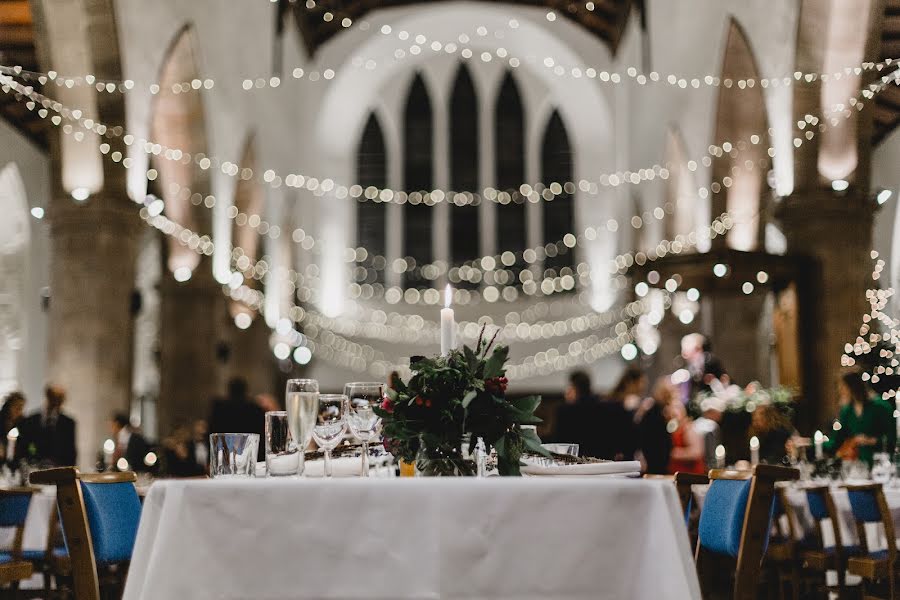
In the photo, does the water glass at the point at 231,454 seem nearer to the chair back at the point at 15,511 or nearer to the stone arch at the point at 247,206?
the chair back at the point at 15,511

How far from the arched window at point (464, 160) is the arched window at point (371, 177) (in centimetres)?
120

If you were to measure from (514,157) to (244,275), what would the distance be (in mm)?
6606

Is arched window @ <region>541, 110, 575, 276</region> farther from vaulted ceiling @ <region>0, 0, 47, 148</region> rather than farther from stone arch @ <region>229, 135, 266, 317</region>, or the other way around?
vaulted ceiling @ <region>0, 0, 47, 148</region>

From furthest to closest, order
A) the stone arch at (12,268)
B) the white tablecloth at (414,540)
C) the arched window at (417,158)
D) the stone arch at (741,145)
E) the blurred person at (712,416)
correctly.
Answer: the arched window at (417,158) < the stone arch at (12,268) < the stone arch at (741,145) < the blurred person at (712,416) < the white tablecloth at (414,540)

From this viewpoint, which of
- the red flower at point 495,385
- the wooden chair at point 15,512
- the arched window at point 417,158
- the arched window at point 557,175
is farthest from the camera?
the arched window at point 417,158

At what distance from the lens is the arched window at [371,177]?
1827 cm

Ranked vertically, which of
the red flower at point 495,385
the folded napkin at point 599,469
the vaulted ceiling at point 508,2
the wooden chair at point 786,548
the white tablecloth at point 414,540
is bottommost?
the wooden chair at point 786,548

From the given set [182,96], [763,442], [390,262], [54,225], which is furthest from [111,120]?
[390,262]

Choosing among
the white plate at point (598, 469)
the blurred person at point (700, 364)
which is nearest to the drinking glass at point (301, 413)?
the white plate at point (598, 469)

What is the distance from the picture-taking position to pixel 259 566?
1.77 meters

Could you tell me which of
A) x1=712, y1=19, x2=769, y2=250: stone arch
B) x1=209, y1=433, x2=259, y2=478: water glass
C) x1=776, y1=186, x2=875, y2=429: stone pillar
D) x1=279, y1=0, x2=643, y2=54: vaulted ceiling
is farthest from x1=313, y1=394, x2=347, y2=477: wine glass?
x1=279, y1=0, x2=643, y2=54: vaulted ceiling

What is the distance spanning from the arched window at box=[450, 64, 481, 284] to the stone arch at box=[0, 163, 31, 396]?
26.9 feet

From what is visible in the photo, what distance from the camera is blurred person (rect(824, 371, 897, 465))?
545 centimetres

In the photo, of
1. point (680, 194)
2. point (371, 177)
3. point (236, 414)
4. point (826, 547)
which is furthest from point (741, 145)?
point (371, 177)
